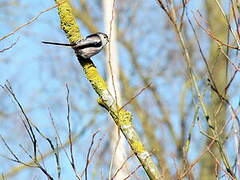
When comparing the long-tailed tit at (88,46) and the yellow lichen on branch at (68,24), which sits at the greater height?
the yellow lichen on branch at (68,24)

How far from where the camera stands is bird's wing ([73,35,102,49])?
2.62 m

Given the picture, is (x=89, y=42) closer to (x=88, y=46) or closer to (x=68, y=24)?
(x=88, y=46)

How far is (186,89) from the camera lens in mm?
11406

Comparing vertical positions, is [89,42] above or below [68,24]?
below

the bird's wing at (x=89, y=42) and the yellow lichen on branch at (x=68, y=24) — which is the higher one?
the yellow lichen on branch at (x=68, y=24)

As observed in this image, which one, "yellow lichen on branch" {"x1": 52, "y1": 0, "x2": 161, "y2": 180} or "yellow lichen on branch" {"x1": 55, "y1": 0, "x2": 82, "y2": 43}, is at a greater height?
"yellow lichen on branch" {"x1": 55, "y1": 0, "x2": 82, "y2": 43}

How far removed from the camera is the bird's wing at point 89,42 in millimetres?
2621

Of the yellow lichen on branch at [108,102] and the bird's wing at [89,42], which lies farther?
the bird's wing at [89,42]

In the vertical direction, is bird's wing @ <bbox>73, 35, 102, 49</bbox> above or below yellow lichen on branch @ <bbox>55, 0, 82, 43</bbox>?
below

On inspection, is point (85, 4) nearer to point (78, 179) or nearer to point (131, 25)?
point (131, 25)

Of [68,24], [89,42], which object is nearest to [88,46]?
[89,42]

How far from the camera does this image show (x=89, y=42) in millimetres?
2645

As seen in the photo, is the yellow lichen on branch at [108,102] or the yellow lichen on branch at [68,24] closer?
the yellow lichen on branch at [108,102]

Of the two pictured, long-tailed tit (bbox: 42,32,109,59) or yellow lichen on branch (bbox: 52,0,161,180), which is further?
long-tailed tit (bbox: 42,32,109,59)
